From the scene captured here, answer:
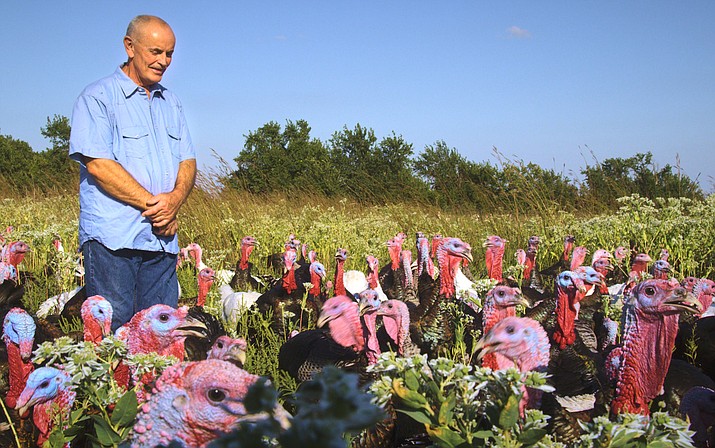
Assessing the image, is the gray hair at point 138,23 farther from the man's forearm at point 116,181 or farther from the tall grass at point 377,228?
the tall grass at point 377,228

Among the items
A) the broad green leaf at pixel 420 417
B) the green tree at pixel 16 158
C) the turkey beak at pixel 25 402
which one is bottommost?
the turkey beak at pixel 25 402

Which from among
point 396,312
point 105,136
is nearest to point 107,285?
point 105,136

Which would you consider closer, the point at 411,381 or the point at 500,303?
the point at 411,381

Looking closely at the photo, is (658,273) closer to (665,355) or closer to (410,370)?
(665,355)

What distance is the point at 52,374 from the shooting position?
254 cm

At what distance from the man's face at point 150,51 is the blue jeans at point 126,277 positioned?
3.75 feet

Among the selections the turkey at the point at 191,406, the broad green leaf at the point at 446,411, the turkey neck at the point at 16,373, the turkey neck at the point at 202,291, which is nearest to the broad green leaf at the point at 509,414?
the broad green leaf at the point at 446,411

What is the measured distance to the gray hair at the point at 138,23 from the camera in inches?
156

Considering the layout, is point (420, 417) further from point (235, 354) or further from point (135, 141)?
point (135, 141)

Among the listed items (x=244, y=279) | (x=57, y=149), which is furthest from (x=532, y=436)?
(x=57, y=149)

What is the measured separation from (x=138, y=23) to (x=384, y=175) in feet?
59.4

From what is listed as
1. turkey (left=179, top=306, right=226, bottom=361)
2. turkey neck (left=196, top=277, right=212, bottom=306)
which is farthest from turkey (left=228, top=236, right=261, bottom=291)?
turkey (left=179, top=306, right=226, bottom=361)

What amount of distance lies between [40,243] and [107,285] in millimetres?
4662

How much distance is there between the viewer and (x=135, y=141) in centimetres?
412
